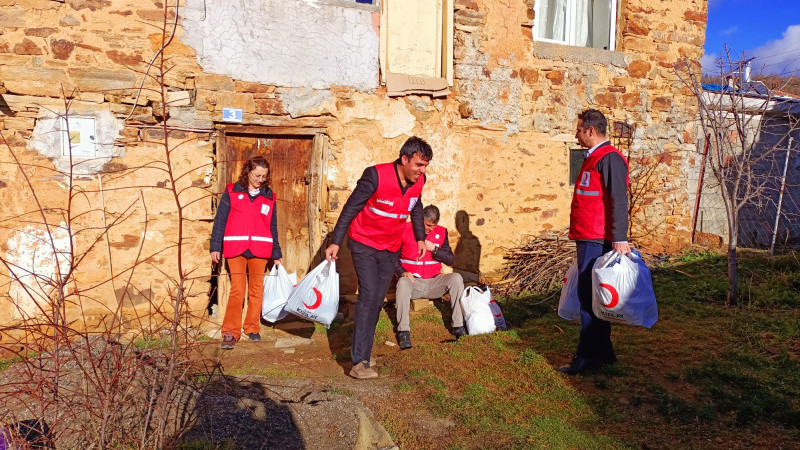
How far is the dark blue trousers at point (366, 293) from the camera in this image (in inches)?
178

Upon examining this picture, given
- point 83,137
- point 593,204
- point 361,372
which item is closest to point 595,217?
point 593,204

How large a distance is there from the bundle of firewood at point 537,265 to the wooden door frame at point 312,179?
2.14 m

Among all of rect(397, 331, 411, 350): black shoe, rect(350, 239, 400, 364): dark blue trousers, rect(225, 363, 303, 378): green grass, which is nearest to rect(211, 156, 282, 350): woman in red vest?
rect(225, 363, 303, 378): green grass

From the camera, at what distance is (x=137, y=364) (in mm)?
2699

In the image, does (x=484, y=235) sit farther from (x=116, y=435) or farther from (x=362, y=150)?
(x=116, y=435)

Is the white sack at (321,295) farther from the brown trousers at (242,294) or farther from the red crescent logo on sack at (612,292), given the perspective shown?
the red crescent logo on sack at (612,292)

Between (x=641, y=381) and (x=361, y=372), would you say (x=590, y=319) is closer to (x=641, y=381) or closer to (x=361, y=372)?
(x=641, y=381)

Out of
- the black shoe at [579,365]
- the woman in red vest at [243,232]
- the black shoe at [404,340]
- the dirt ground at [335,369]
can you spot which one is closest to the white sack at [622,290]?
the black shoe at [579,365]

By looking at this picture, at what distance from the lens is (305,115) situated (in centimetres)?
622

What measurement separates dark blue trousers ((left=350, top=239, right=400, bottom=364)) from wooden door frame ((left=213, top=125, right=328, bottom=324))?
1.89 metres

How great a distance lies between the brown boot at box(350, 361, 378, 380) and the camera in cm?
457

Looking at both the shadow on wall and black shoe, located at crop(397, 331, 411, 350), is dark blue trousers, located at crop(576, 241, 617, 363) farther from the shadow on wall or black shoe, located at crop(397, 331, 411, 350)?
the shadow on wall

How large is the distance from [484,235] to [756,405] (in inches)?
146

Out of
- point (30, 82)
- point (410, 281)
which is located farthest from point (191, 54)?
point (410, 281)
